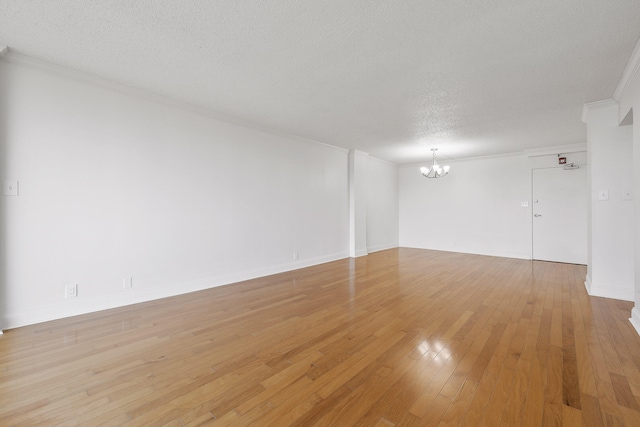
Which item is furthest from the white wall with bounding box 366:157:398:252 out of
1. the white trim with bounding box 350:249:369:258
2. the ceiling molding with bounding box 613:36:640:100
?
the ceiling molding with bounding box 613:36:640:100

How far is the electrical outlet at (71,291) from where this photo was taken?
9.49 ft

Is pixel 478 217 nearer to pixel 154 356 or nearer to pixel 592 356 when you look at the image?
pixel 592 356

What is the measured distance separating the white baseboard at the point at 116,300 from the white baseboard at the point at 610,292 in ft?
15.4

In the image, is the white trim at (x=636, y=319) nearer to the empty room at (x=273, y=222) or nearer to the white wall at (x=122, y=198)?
the empty room at (x=273, y=222)

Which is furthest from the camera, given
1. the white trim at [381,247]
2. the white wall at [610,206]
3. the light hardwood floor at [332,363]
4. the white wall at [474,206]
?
the white trim at [381,247]

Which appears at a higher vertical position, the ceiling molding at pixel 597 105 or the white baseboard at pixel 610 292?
the ceiling molding at pixel 597 105

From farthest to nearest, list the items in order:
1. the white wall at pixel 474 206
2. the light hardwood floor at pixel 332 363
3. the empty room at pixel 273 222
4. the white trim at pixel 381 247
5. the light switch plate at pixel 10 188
→ the white trim at pixel 381 247, the white wall at pixel 474 206, the light switch plate at pixel 10 188, the empty room at pixel 273 222, the light hardwood floor at pixel 332 363

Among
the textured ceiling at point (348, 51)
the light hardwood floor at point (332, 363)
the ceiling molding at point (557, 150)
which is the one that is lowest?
the light hardwood floor at point (332, 363)

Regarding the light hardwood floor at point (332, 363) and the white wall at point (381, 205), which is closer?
the light hardwood floor at point (332, 363)

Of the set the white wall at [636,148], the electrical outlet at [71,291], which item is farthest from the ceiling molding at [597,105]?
the electrical outlet at [71,291]

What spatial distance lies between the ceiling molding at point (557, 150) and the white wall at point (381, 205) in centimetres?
337

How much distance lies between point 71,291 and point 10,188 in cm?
117

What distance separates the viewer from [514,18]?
2031 mm

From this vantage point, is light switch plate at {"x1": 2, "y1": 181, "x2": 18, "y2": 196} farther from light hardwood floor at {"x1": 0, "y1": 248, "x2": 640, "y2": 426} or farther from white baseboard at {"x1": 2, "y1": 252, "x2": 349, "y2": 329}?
light hardwood floor at {"x1": 0, "y1": 248, "x2": 640, "y2": 426}
